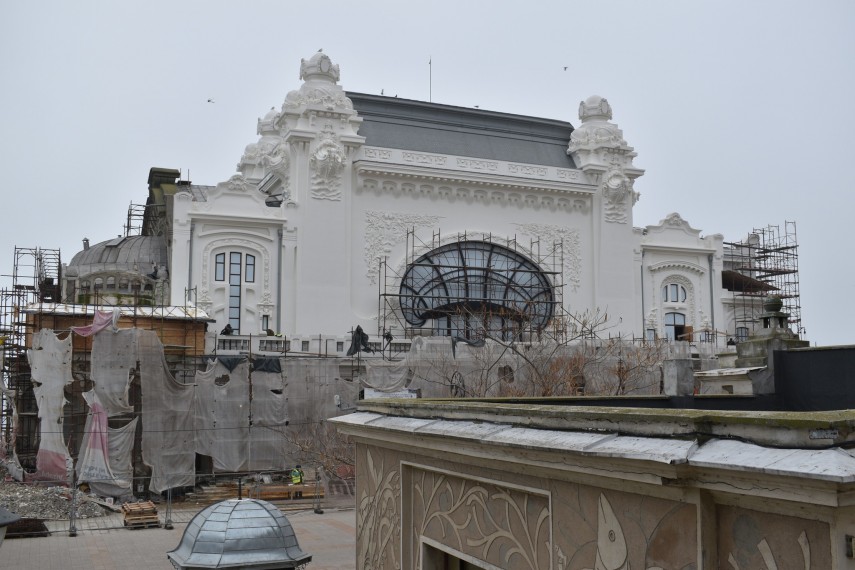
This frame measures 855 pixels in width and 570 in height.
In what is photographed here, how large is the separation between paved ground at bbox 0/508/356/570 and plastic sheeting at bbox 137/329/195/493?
9.51 ft

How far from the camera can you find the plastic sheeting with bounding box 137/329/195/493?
29.4m

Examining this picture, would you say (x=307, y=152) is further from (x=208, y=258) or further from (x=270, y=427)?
(x=270, y=427)

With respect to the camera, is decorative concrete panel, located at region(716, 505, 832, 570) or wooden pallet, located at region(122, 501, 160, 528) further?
wooden pallet, located at region(122, 501, 160, 528)

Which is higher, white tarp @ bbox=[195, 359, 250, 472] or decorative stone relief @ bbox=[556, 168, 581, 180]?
decorative stone relief @ bbox=[556, 168, 581, 180]

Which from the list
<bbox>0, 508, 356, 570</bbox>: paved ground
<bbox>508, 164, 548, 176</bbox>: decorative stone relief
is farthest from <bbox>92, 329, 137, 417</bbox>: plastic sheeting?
<bbox>508, 164, 548, 176</bbox>: decorative stone relief

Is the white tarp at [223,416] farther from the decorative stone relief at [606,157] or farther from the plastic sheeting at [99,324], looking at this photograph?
the decorative stone relief at [606,157]

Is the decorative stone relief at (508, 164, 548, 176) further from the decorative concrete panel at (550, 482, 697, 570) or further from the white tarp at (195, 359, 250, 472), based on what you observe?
the decorative concrete panel at (550, 482, 697, 570)

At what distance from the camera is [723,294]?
48.6 meters

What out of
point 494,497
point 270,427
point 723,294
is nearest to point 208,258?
point 270,427

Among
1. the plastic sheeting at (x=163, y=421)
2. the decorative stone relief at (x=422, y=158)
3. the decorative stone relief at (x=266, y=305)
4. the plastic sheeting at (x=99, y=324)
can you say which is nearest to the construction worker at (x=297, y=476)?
the plastic sheeting at (x=163, y=421)

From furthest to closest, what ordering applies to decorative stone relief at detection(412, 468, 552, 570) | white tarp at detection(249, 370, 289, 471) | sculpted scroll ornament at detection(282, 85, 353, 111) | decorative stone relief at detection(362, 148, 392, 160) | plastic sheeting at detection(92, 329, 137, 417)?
decorative stone relief at detection(362, 148, 392, 160) < sculpted scroll ornament at detection(282, 85, 353, 111) < white tarp at detection(249, 370, 289, 471) < plastic sheeting at detection(92, 329, 137, 417) < decorative stone relief at detection(412, 468, 552, 570)

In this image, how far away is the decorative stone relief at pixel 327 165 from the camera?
3875 cm

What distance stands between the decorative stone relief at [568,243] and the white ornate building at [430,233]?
0.24 feet

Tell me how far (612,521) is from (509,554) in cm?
141
